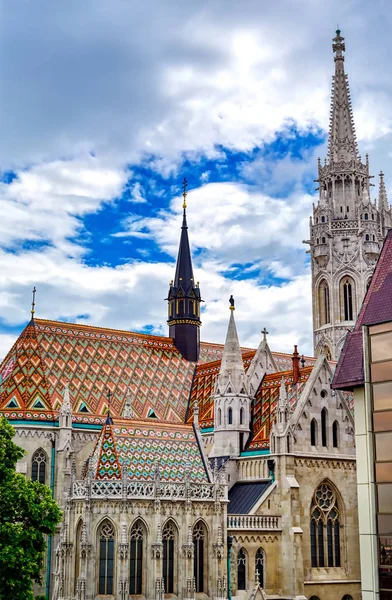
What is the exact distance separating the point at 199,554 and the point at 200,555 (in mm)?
80

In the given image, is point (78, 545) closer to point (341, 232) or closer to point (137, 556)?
point (137, 556)

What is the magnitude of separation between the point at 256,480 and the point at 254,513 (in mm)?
3037

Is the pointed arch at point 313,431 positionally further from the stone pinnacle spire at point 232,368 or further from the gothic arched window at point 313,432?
the stone pinnacle spire at point 232,368

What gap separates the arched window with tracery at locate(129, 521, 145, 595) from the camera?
39906 mm

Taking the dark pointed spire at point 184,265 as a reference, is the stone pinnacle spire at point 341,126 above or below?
above

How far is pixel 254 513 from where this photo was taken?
148ft

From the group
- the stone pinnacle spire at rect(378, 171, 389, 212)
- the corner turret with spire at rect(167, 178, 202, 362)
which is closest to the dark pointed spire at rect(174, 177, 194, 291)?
the corner turret with spire at rect(167, 178, 202, 362)

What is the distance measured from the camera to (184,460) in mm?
44219

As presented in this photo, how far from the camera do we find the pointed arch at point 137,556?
131ft

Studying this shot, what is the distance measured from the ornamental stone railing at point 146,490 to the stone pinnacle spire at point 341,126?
136 ft

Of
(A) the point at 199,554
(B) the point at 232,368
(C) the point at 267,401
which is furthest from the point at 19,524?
(C) the point at 267,401

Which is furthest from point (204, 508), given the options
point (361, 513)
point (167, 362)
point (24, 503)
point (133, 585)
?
point (167, 362)

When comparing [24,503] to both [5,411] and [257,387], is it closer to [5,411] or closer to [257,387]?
[5,411]

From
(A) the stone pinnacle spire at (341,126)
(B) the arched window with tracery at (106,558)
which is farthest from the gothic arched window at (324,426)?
(A) the stone pinnacle spire at (341,126)
